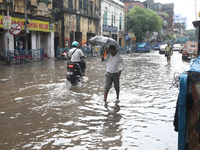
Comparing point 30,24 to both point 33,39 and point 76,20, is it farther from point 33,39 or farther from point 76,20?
point 76,20

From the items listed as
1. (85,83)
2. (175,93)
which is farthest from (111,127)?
(85,83)

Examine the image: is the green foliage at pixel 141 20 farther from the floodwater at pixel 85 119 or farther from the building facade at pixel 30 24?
the floodwater at pixel 85 119

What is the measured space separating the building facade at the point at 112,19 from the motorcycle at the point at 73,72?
103 ft

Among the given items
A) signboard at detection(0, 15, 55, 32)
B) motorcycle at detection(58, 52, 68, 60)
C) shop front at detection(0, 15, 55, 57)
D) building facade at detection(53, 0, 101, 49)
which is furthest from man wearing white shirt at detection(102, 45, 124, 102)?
building facade at detection(53, 0, 101, 49)

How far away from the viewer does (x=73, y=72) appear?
8883 mm

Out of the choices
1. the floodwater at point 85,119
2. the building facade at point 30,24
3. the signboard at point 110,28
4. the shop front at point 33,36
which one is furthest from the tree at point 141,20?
the floodwater at point 85,119

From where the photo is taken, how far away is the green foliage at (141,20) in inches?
1884

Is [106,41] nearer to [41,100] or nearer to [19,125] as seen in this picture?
[41,100]

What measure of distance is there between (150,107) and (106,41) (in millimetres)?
2079

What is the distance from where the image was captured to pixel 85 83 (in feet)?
30.9

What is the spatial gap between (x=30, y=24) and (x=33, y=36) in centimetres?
158

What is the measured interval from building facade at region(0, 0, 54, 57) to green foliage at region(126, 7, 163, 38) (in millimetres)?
25994

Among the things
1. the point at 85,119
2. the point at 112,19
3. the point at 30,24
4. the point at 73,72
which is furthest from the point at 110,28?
the point at 85,119

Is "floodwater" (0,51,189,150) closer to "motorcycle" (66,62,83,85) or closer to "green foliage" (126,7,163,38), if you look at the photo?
"motorcycle" (66,62,83,85)
